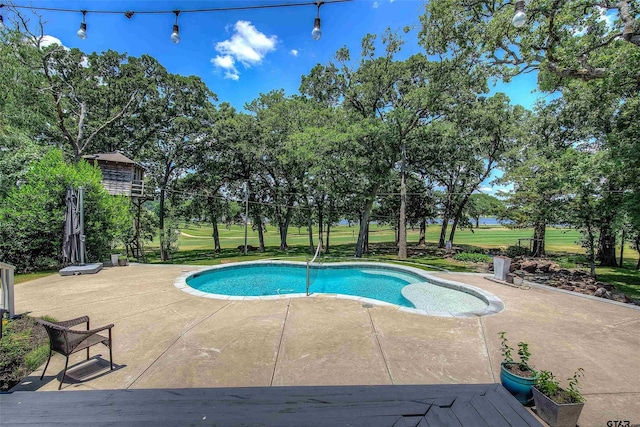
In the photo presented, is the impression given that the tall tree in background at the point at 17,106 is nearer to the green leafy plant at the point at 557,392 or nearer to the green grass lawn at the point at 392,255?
the green grass lawn at the point at 392,255

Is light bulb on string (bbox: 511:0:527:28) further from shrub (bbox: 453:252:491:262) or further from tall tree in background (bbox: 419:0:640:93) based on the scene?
shrub (bbox: 453:252:491:262)

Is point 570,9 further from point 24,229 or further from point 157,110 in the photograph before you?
point 157,110

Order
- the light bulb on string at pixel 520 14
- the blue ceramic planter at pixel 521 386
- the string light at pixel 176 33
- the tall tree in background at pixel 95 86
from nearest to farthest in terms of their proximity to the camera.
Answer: the blue ceramic planter at pixel 521 386 → the light bulb on string at pixel 520 14 → the string light at pixel 176 33 → the tall tree in background at pixel 95 86

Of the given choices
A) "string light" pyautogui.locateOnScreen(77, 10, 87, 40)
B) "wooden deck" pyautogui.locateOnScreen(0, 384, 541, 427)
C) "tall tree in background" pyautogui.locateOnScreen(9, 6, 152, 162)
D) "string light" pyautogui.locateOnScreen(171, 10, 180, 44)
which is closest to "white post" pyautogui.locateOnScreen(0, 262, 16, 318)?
"wooden deck" pyautogui.locateOnScreen(0, 384, 541, 427)

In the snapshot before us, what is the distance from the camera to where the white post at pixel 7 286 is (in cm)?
466

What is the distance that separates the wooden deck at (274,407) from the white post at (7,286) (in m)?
2.83

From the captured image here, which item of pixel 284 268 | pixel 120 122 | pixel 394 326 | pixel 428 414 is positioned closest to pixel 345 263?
pixel 284 268

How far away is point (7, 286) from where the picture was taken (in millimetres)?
4852

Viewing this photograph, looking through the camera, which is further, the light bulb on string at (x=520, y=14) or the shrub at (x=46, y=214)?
the shrub at (x=46, y=214)

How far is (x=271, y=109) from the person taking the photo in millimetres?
20078

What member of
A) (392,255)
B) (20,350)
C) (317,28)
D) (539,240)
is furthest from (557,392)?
(539,240)

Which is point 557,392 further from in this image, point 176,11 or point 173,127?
point 173,127

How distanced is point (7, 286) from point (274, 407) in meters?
5.42

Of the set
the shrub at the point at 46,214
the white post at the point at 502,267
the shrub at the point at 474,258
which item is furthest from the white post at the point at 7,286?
the shrub at the point at 474,258
